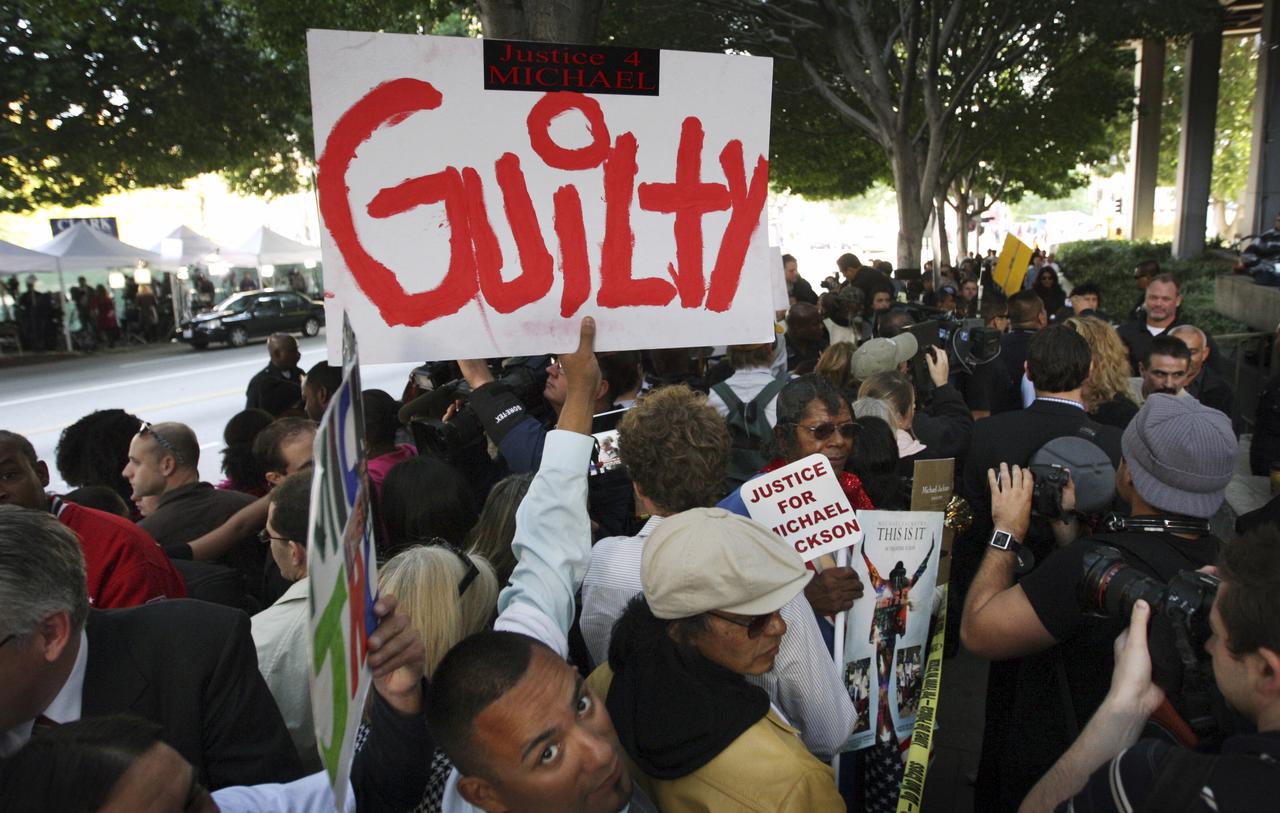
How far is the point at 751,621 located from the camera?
73.5 inches

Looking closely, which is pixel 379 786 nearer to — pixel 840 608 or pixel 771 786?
pixel 771 786

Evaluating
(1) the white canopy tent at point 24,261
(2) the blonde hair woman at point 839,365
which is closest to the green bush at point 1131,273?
(2) the blonde hair woman at point 839,365

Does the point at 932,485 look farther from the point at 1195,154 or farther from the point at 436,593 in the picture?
the point at 1195,154

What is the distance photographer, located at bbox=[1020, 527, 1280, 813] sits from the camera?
1.35 metres

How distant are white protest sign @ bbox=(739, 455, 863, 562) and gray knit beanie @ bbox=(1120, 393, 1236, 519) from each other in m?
0.70

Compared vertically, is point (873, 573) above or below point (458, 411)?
below

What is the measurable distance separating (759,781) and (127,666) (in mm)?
1175

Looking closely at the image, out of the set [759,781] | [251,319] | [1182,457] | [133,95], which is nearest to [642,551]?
[759,781]

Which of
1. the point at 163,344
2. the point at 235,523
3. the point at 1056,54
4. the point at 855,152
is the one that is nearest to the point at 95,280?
the point at 163,344

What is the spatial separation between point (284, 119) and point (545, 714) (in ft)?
65.5

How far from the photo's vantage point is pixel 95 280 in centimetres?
2995

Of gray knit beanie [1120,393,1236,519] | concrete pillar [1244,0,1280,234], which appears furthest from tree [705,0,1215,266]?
gray knit beanie [1120,393,1236,519]

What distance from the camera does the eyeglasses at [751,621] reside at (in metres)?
1.85

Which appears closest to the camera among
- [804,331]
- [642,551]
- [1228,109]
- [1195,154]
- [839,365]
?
[642,551]
